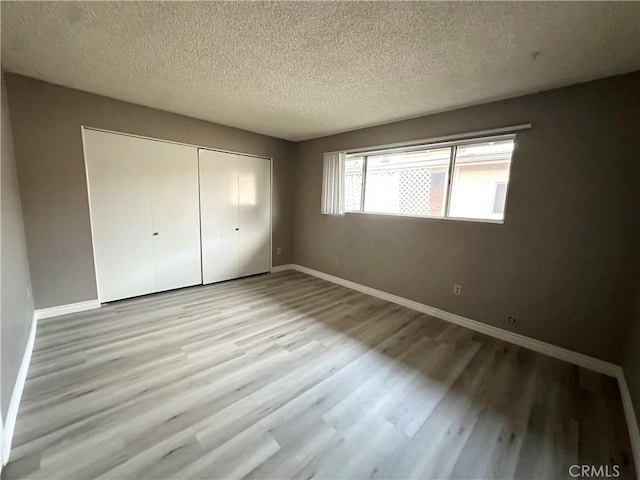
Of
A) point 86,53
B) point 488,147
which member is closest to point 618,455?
point 488,147

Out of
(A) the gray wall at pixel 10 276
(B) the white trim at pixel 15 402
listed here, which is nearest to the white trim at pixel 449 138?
(A) the gray wall at pixel 10 276

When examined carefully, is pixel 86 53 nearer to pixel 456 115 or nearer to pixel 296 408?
pixel 296 408

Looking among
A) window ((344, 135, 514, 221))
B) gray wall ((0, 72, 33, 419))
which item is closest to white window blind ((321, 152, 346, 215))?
window ((344, 135, 514, 221))

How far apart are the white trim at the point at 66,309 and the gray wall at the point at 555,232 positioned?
387cm

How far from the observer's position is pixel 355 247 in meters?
3.91

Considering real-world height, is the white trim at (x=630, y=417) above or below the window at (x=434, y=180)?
below

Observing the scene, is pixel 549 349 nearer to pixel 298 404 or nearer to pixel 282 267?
pixel 298 404

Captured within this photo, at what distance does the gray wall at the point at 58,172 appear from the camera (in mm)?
2434

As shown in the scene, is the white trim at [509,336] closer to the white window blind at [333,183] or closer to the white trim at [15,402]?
the white window blind at [333,183]

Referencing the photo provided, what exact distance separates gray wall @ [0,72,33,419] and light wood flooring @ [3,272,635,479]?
24 cm

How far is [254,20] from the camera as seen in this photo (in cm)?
150

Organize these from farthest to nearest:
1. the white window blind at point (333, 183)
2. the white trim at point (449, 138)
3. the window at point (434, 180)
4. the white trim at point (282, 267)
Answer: the white trim at point (282, 267), the white window blind at point (333, 183), the window at point (434, 180), the white trim at point (449, 138)

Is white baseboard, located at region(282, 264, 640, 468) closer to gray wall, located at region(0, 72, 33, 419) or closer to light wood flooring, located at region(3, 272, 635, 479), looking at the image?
light wood flooring, located at region(3, 272, 635, 479)

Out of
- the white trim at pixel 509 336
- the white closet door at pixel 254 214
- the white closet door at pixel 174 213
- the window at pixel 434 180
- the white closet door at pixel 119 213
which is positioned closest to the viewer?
the white trim at pixel 509 336
